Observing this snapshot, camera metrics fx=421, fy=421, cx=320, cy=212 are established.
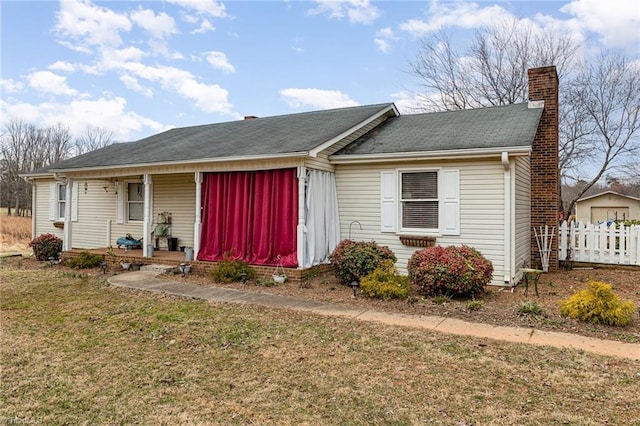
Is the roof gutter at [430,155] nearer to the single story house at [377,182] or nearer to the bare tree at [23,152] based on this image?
the single story house at [377,182]

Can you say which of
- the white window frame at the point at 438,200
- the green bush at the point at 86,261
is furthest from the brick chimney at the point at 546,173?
the green bush at the point at 86,261

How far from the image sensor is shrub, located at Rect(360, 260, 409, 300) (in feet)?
23.9

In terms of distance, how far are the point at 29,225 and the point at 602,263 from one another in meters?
25.9

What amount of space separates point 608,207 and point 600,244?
22.5m

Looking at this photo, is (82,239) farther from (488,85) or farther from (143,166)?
(488,85)

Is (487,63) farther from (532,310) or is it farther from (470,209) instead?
(532,310)

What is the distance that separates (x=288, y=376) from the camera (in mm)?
4098

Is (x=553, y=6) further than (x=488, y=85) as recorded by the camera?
No

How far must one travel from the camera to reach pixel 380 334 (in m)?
5.34

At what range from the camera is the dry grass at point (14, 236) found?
17.0m

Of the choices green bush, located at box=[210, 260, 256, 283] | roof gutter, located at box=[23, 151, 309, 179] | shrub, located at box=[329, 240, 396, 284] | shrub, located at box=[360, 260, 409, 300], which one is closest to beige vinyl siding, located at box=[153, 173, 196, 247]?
roof gutter, located at box=[23, 151, 309, 179]

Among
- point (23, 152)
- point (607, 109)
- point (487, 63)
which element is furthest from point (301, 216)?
point (23, 152)

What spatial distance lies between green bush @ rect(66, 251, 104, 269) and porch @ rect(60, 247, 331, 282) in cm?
20

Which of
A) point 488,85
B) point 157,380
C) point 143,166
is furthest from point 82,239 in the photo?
point 488,85
